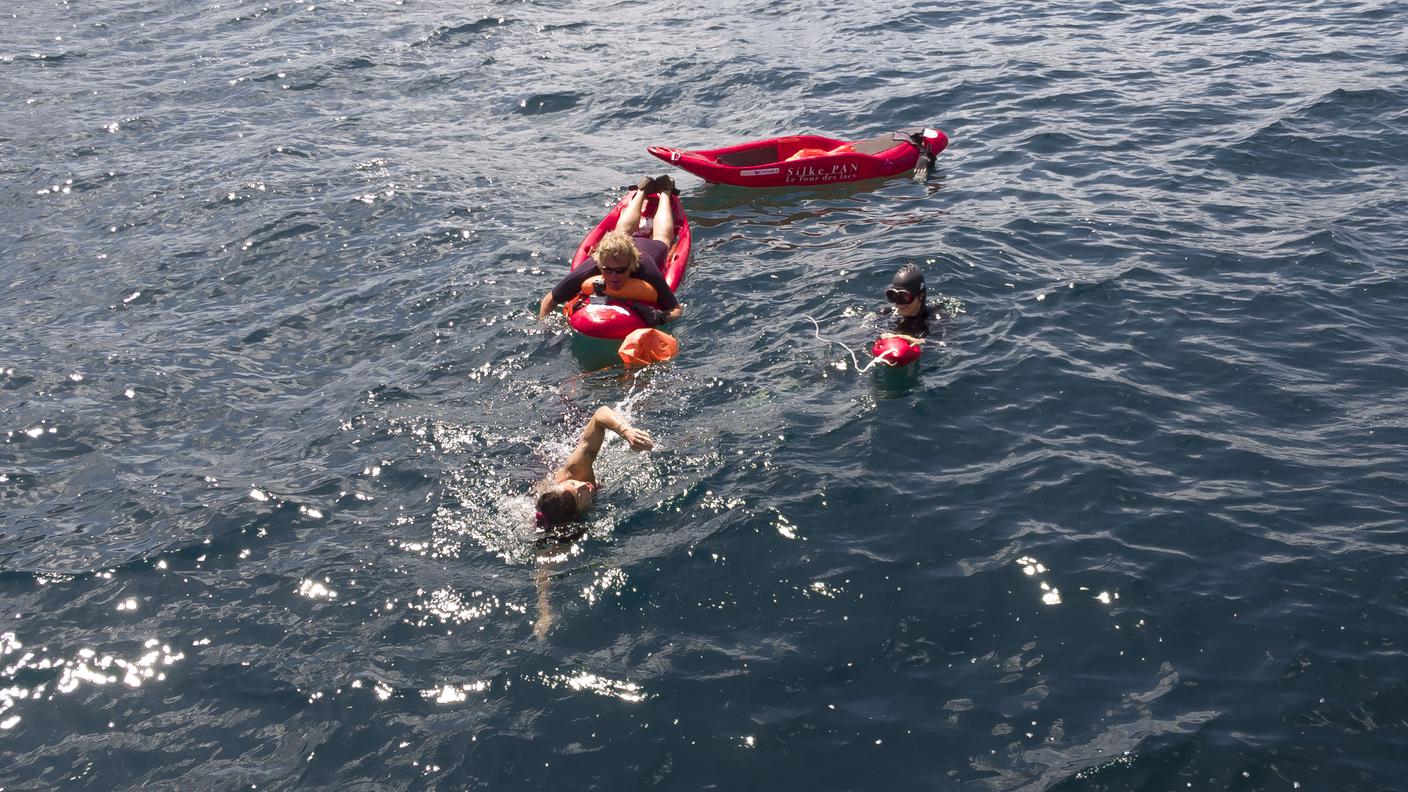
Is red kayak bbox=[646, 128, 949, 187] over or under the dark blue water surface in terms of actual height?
over

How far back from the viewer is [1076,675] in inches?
260

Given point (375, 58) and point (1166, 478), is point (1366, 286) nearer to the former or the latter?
point (1166, 478)

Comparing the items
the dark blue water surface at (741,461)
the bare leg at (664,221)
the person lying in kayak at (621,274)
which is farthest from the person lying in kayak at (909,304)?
the bare leg at (664,221)

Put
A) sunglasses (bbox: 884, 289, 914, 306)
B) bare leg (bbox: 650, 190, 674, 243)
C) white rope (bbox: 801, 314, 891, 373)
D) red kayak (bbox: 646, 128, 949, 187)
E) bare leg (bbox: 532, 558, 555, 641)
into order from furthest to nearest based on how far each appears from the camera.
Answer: red kayak (bbox: 646, 128, 949, 187)
bare leg (bbox: 650, 190, 674, 243)
sunglasses (bbox: 884, 289, 914, 306)
white rope (bbox: 801, 314, 891, 373)
bare leg (bbox: 532, 558, 555, 641)

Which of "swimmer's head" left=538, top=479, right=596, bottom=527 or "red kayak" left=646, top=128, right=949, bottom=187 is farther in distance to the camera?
"red kayak" left=646, top=128, right=949, bottom=187

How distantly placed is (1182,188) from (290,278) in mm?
11186

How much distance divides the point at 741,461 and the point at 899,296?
2.40m

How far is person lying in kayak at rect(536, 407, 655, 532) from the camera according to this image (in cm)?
782

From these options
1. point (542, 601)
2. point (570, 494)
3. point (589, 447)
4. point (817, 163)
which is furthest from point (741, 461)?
point (817, 163)

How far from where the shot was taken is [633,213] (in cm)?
1281

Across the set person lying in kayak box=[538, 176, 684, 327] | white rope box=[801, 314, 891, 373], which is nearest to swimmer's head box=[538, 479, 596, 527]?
white rope box=[801, 314, 891, 373]

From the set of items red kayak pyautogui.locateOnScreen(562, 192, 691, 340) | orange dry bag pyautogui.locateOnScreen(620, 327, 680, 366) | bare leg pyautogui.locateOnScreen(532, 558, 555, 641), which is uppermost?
red kayak pyautogui.locateOnScreen(562, 192, 691, 340)

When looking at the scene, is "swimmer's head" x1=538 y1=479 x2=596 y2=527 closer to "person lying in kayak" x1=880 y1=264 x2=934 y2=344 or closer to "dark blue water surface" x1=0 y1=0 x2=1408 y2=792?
"dark blue water surface" x1=0 y1=0 x2=1408 y2=792

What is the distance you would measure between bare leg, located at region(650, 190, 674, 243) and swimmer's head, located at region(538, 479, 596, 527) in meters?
5.03
